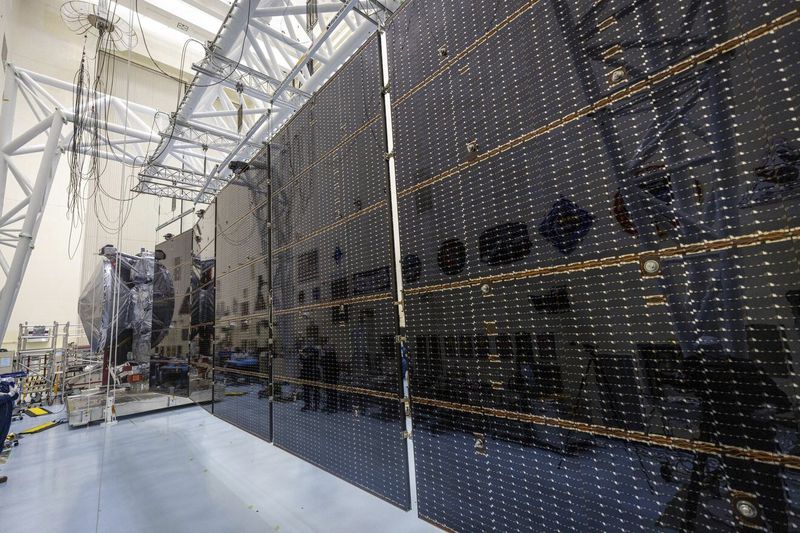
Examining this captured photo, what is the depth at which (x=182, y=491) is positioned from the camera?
3.82 metres

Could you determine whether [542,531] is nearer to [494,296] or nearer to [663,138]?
[494,296]

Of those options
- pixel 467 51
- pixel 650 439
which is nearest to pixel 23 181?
pixel 467 51

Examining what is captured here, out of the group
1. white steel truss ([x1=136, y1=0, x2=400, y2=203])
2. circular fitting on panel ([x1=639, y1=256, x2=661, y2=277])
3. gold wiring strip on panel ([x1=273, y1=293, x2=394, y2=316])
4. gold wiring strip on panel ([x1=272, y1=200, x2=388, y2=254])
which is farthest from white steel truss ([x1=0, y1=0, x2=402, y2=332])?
circular fitting on panel ([x1=639, y1=256, x2=661, y2=277])

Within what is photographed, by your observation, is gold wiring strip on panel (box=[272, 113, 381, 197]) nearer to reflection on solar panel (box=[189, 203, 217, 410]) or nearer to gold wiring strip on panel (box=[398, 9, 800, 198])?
gold wiring strip on panel (box=[398, 9, 800, 198])

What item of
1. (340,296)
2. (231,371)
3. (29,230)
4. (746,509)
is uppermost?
(29,230)

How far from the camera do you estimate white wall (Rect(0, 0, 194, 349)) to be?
32.1 ft

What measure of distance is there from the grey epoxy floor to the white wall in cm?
482

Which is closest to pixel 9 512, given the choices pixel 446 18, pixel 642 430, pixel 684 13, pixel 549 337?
pixel 549 337

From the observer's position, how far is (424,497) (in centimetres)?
253

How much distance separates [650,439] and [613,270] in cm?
75

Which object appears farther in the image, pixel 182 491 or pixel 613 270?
pixel 182 491

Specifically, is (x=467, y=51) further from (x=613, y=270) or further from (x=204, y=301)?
(x=204, y=301)

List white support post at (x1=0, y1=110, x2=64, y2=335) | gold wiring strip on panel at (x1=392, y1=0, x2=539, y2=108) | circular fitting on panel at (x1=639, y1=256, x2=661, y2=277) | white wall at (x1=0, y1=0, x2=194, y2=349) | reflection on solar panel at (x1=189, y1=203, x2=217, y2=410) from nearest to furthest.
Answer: circular fitting on panel at (x1=639, y1=256, x2=661, y2=277)
gold wiring strip on panel at (x1=392, y1=0, x2=539, y2=108)
white support post at (x1=0, y1=110, x2=64, y2=335)
reflection on solar panel at (x1=189, y1=203, x2=217, y2=410)
white wall at (x1=0, y1=0, x2=194, y2=349)

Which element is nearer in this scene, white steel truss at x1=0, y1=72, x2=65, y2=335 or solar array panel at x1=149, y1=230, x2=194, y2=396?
white steel truss at x1=0, y1=72, x2=65, y2=335
